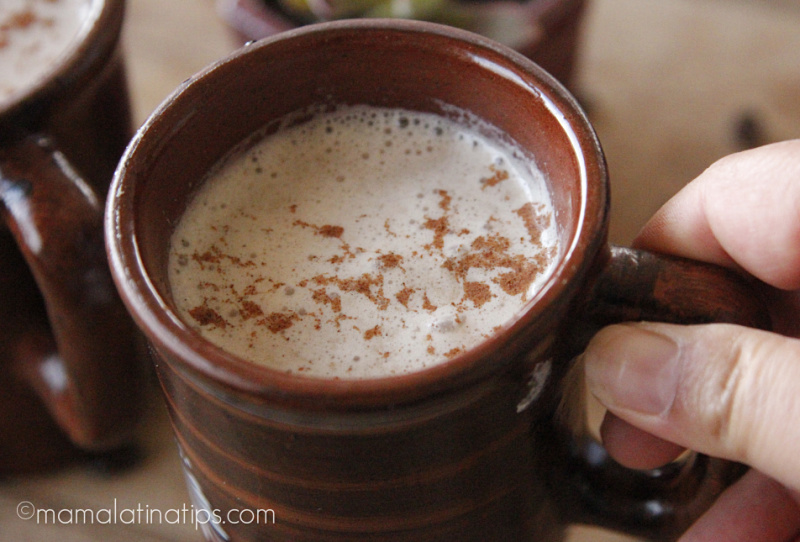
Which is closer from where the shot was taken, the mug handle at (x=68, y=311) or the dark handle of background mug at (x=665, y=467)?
the dark handle of background mug at (x=665, y=467)

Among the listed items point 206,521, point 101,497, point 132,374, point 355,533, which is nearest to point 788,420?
point 355,533

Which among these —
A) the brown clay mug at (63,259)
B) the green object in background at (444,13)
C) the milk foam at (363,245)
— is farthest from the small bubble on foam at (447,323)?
the green object in background at (444,13)

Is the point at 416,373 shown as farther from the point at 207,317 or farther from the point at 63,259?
the point at 63,259

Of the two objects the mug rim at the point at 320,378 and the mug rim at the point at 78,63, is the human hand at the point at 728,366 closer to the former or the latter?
the mug rim at the point at 320,378

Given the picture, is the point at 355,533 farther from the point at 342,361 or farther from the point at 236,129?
the point at 236,129

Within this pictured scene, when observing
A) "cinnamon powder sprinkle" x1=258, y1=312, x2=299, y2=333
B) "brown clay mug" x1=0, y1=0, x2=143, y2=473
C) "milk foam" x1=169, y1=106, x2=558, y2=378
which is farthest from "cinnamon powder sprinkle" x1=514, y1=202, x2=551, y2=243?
"brown clay mug" x1=0, y1=0, x2=143, y2=473

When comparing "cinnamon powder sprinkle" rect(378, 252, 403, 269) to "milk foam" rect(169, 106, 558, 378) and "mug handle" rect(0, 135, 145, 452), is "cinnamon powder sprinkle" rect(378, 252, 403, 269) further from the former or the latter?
"mug handle" rect(0, 135, 145, 452)

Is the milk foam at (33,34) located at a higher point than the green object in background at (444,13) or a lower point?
lower

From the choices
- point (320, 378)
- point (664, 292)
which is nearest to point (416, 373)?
point (320, 378)
